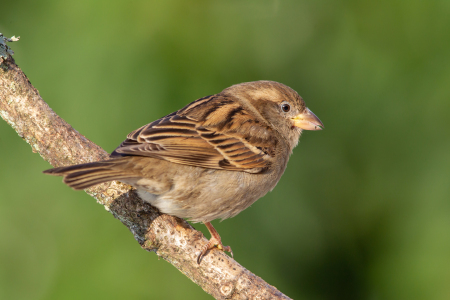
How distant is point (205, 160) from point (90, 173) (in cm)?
86

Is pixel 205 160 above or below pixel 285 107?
below

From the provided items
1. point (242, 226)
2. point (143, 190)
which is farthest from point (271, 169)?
point (143, 190)

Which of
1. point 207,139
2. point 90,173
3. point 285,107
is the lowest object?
point 90,173

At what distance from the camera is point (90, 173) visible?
2.70 meters

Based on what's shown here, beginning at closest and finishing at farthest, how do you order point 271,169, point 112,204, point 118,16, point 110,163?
point 110,163 < point 112,204 < point 271,169 < point 118,16

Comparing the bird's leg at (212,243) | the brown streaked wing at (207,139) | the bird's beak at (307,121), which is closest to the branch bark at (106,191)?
the bird's leg at (212,243)

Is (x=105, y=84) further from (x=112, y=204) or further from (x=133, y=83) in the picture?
(x=112, y=204)

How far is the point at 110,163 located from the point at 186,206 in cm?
65

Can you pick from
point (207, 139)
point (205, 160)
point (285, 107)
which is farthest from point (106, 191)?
point (285, 107)

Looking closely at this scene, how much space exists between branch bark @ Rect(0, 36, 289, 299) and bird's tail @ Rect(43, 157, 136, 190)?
1.03 ft

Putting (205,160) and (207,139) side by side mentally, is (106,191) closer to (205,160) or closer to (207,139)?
(205,160)

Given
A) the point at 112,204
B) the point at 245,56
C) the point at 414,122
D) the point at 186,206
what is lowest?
the point at 112,204

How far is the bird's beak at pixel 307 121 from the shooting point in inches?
162

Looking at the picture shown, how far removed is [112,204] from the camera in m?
3.13
